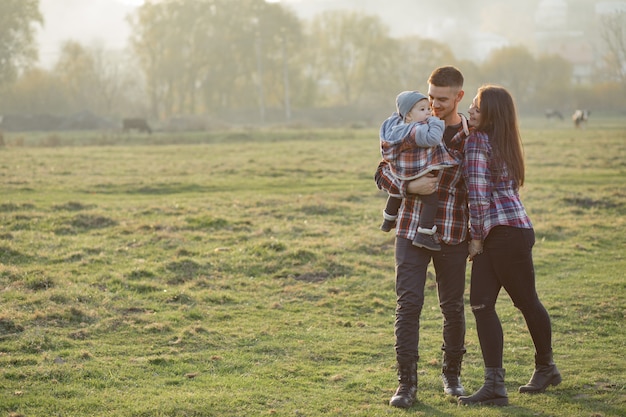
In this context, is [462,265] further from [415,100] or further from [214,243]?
[214,243]

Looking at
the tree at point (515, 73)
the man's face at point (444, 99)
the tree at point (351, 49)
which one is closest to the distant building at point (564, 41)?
the tree at point (515, 73)

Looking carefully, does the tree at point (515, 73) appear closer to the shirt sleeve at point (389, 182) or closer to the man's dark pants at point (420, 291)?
the shirt sleeve at point (389, 182)

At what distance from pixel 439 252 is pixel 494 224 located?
43cm

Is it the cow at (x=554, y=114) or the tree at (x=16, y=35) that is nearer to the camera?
the tree at (x=16, y=35)

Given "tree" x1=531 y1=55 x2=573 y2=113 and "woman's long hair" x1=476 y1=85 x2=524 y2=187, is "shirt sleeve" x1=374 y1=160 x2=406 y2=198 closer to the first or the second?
"woman's long hair" x1=476 y1=85 x2=524 y2=187

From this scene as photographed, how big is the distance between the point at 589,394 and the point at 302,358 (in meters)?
2.39

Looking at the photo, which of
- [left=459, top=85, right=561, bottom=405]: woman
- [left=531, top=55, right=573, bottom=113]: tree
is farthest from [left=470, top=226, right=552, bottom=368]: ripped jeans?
[left=531, top=55, right=573, bottom=113]: tree

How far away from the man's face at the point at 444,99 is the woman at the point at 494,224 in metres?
0.16

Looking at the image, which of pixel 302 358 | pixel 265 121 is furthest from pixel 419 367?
pixel 265 121

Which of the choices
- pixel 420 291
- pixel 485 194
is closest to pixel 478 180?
pixel 485 194

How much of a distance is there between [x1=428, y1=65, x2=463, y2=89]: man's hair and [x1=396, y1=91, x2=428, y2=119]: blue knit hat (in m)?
0.23

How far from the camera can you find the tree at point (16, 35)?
60219 millimetres

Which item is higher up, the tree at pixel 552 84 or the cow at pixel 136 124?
the tree at pixel 552 84

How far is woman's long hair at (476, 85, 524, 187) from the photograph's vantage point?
5.61 metres
